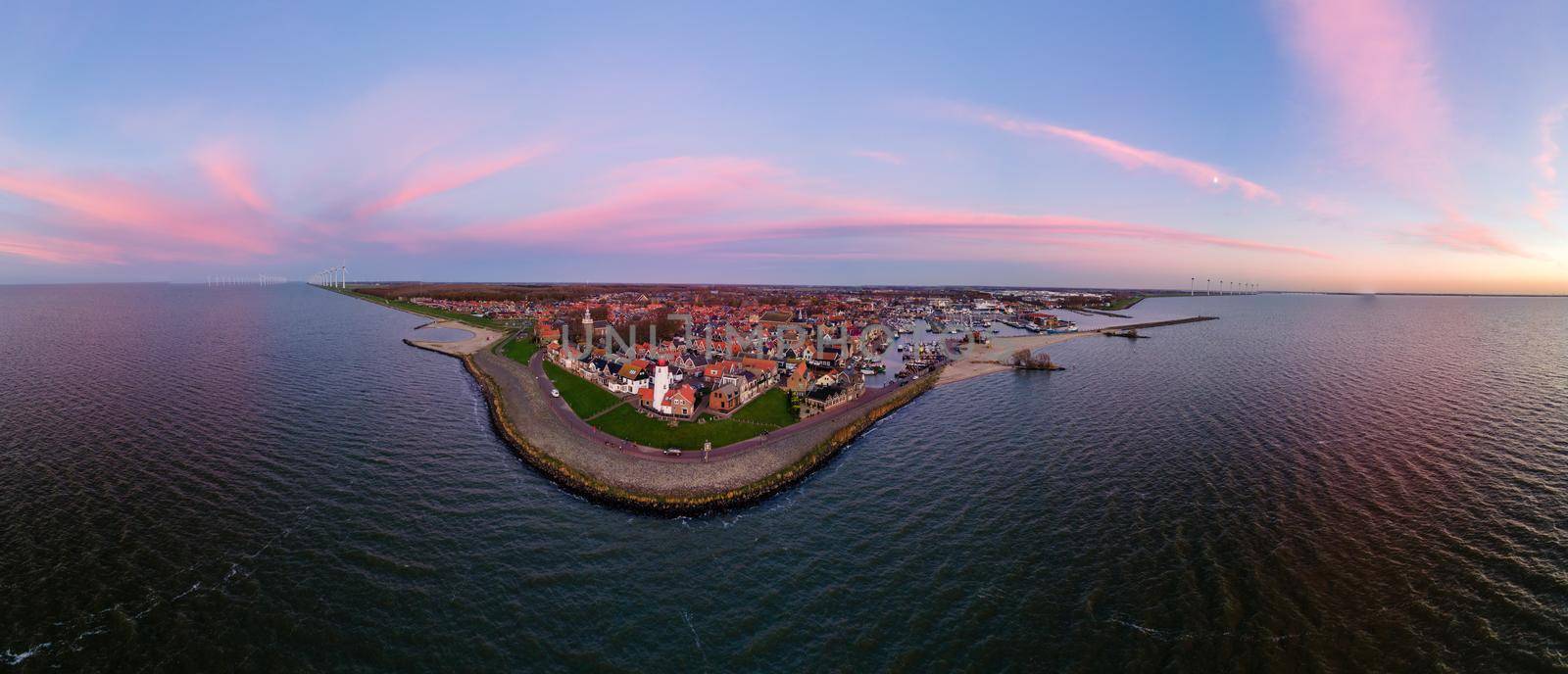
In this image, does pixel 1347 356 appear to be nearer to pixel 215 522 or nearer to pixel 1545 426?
pixel 1545 426

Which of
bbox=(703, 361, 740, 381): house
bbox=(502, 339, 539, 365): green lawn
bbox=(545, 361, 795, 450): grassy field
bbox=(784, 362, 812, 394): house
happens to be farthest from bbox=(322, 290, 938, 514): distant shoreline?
bbox=(502, 339, 539, 365): green lawn

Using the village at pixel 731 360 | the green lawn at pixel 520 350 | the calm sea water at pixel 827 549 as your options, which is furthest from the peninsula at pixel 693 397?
the calm sea water at pixel 827 549

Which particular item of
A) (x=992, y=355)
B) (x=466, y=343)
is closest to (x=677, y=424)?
(x=992, y=355)

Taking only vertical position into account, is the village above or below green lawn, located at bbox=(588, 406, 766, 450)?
above

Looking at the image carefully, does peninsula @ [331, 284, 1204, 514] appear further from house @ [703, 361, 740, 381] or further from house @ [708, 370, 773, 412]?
house @ [703, 361, 740, 381]

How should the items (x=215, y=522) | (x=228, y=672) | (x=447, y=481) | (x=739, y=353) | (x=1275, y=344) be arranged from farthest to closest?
(x=1275, y=344)
(x=739, y=353)
(x=447, y=481)
(x=215, y=522)
(x=228, y=672)

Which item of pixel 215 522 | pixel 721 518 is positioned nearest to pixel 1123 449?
pixel 721 518
